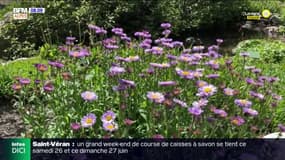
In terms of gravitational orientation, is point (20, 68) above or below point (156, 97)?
below

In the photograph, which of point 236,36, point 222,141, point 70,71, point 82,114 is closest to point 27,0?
point 236,36

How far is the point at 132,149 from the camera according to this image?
271 centimetres

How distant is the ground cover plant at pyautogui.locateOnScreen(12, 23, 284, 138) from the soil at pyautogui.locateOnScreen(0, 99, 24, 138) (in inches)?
12.1

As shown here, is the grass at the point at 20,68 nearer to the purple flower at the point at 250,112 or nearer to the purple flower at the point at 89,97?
the purple flower at the point at 89,97

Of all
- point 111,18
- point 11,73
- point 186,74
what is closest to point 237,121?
point 186,74

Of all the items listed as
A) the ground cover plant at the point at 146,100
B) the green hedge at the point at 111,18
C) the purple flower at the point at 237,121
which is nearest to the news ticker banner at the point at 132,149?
the ground cover plant at the point at 146,100

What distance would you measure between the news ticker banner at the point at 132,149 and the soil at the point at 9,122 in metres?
0.62

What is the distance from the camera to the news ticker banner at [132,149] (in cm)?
262

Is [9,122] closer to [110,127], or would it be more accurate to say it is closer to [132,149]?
[132,149]

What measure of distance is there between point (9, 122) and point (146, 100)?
4.51 ft

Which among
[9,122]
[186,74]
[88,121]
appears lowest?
[9,122]

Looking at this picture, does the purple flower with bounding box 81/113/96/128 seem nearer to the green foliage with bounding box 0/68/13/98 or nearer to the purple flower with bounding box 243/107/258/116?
the purple flower with bounding box 243/107/258/116

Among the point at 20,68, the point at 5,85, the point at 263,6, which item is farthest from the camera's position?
the point at 263,6

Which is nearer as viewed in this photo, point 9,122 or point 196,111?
point 196,111
